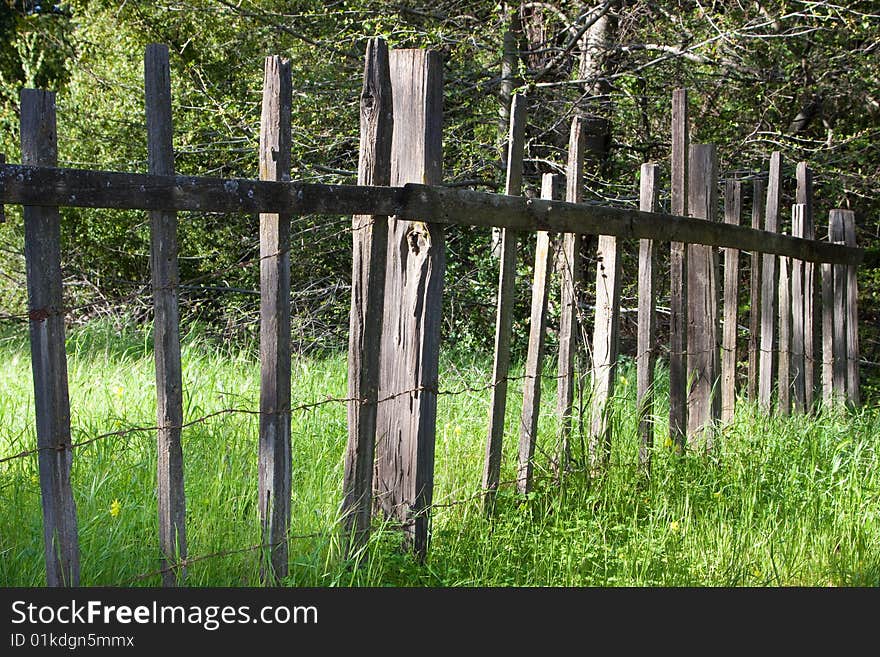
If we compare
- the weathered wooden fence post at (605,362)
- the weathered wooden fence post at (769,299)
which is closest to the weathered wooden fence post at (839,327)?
the weathered wooden fence post at (769,299)

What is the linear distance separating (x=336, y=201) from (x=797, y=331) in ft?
14.3

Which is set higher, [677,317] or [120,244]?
[120,244]

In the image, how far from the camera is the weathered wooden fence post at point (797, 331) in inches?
244

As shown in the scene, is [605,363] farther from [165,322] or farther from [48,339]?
[48,339]

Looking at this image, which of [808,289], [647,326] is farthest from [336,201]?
[808,289]

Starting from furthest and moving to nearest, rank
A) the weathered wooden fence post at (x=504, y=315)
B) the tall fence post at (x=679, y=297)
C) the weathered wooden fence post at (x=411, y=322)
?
1. the tall fence post at (x=679, y=297)
2. the weathered wooden fence post at (x=504, y=315)
3. the weathered wooden fence post at (x=411, y=322)

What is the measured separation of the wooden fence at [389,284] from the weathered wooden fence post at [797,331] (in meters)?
0.71

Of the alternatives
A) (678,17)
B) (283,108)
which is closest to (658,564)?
(283,108)

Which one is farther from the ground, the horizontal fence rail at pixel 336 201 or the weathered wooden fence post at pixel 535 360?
the horizontal fence rail at pixel 336 201

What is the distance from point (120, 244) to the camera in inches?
390

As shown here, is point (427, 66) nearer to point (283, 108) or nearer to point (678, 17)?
point (283, 108)

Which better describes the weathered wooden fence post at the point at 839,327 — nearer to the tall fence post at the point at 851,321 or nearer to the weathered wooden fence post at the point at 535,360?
the tall fence post at the point at 851,321

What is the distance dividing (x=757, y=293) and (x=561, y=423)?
86.5 inches

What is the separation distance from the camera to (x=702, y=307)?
16.8 feet
